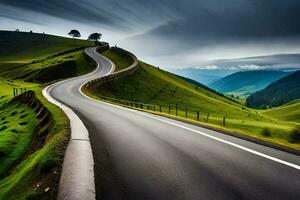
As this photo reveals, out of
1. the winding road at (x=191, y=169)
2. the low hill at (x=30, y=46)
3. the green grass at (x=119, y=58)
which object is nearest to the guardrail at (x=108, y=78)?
the green grass at (x=119, y=58)

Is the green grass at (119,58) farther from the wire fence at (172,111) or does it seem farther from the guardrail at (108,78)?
the wire fence at (172,111)

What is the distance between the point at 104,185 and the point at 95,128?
344 inches

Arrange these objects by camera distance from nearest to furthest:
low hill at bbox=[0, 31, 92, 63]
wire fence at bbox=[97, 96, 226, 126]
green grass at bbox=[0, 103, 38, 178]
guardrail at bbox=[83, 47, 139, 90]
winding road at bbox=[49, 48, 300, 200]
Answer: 1. winding road at bbox=[49, 48, 300, 200]
2. green grass at bbox=[0, 103, 38, 178]
3. wire fence at bbox=[97, 96, 226, 126]
4. guardrail at bbox=[83, 47, 139, 90]
5. low hill at bbox=[0, 31, 92, 63]

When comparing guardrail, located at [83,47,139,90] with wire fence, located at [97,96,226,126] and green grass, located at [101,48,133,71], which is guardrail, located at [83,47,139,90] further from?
green grass, located at [101,48,133,71]

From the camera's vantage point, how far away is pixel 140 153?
9.34m

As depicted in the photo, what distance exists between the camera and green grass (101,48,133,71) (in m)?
94.7

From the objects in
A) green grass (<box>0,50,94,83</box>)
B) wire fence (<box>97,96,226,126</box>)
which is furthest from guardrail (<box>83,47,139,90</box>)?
green grass (<box>0,50,94,83</box>)

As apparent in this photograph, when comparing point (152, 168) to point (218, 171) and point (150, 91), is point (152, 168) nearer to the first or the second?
point (218, 171)

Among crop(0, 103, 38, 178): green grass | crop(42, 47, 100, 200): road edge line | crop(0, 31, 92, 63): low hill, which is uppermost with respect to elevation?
crop(0, 31, 92, 63): low hill

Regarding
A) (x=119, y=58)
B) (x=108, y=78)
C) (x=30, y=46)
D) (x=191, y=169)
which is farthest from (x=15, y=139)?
(x=30, y=46)

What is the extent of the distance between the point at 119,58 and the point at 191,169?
99721 millimetres

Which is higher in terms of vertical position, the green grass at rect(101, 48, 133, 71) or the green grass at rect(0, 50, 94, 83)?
the green grass at rect(101, 48, 133, 71)

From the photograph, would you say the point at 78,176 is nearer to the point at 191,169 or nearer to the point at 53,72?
the point at 191,169

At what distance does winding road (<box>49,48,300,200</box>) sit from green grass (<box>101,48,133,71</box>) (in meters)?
80.8
